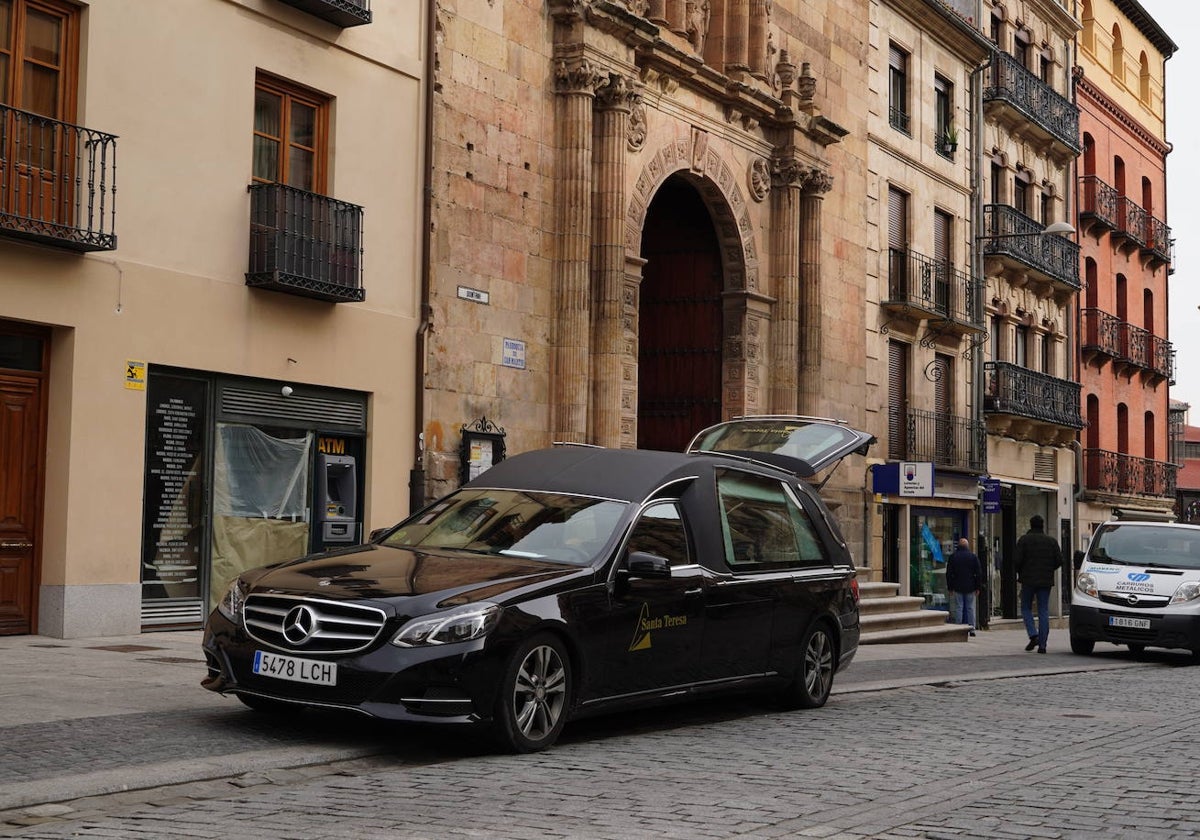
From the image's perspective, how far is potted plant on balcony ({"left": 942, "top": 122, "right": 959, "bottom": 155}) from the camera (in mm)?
34125

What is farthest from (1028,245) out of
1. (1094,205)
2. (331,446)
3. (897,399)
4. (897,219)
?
(331,446)

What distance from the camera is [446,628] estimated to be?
8.30 m

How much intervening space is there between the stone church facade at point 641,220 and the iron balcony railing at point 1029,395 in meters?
7.19

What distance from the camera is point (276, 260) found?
16.2 meters

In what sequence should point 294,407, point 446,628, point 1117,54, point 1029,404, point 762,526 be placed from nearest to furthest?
point 446,628 < point 762,526 < point 294,407 < point 1029,404 < point 1117,54

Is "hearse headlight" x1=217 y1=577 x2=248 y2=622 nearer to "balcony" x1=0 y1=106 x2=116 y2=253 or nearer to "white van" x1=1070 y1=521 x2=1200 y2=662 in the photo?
"balcony" x1=0 y1=106 x2=116 y2=253

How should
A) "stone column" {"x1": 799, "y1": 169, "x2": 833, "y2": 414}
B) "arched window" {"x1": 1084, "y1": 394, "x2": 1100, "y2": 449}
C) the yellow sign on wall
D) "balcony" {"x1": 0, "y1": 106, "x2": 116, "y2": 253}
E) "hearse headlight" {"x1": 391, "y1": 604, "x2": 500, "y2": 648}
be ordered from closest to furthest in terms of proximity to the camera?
"hearse headlight" {"x1": 391, "y1": 604, "x2": 500, "y2": 648}, "balcony" {"x1": 0, "y1": 106, "x2": 116, "y2": 253}, the yellow sign on wall, "stone column" {"x1": 799, "y1": 169, "x2": 833, "y2": 414}, "arched window" {"x1": 1084, "y1": 394, "x2": 1100, "y2": 449}

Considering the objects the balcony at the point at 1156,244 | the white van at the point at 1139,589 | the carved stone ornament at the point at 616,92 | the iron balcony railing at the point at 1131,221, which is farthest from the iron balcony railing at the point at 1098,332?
the carved stone ornament at the point at 616,92

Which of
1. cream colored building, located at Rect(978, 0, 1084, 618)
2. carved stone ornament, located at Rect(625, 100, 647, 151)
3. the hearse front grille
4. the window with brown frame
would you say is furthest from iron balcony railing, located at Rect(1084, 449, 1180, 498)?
the hearse front grille

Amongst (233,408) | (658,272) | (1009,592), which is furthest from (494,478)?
(1009,592)

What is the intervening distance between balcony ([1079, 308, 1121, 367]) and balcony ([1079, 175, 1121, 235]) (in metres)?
2.29

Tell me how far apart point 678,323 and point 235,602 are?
1767 cm

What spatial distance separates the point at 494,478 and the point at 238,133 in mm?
7224

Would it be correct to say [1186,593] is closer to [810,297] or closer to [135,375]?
[810,297]
